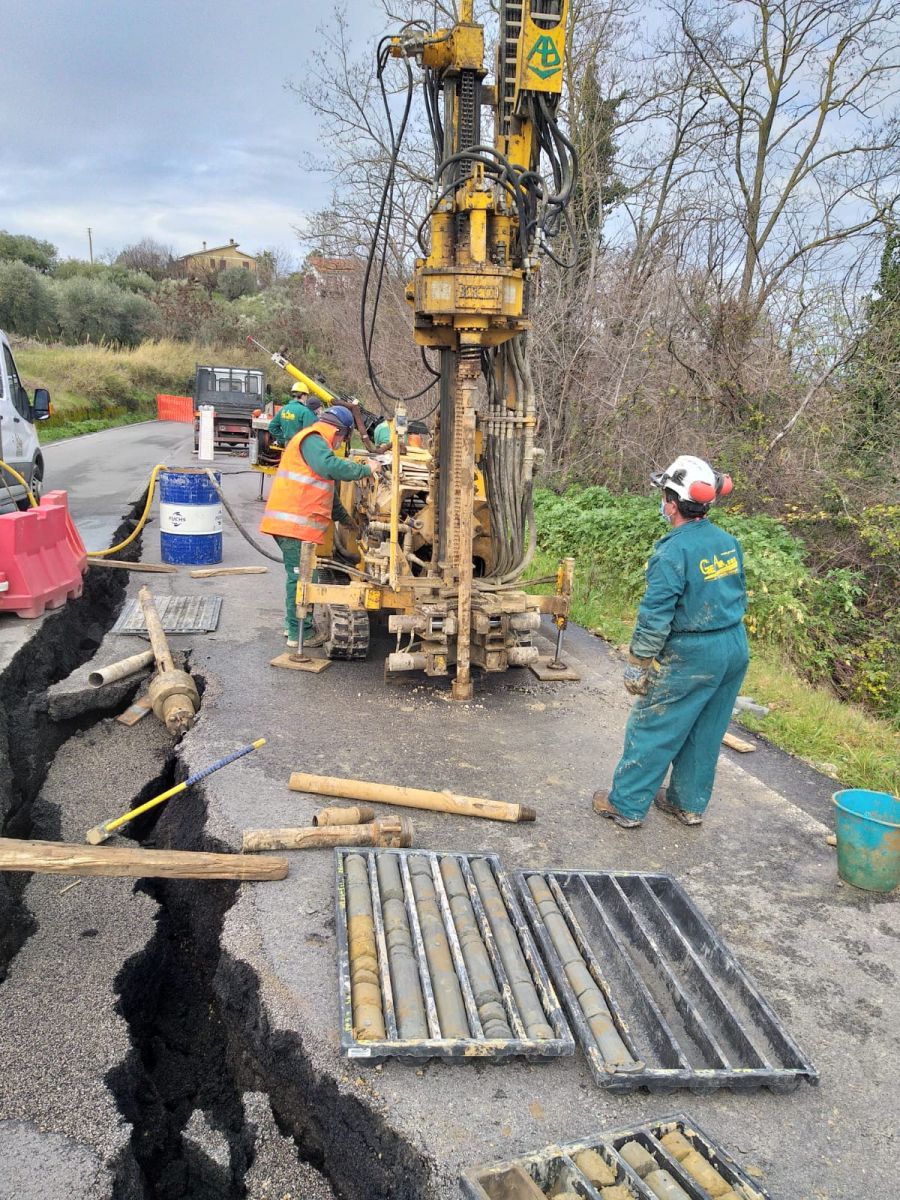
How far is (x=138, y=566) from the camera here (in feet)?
29.3

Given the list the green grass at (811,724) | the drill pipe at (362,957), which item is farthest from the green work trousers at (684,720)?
the green grass at (811,724)

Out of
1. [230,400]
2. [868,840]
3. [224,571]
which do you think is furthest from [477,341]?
[230,400]

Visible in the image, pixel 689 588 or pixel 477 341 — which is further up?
pixel 477 341

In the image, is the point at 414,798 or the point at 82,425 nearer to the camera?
the point at 414,798

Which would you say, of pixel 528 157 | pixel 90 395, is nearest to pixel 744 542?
pixel 528 157

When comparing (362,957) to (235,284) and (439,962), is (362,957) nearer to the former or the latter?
(439,962)

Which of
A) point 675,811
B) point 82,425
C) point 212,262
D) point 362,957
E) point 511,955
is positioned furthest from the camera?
point 212,262

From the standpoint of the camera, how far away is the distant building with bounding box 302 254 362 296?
21.7 m

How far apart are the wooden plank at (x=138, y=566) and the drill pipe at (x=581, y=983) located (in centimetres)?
651

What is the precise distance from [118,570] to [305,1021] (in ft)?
24.7

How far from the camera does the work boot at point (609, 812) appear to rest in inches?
176

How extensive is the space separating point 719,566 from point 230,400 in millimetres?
20343

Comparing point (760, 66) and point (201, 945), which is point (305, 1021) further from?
point (760, 66)

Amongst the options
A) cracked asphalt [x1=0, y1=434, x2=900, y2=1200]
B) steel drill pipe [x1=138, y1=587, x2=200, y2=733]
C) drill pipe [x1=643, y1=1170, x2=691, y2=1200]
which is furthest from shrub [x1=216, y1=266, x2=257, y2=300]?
drill pipe [x1=643, y1=1170, x2=691, y2=1200]
